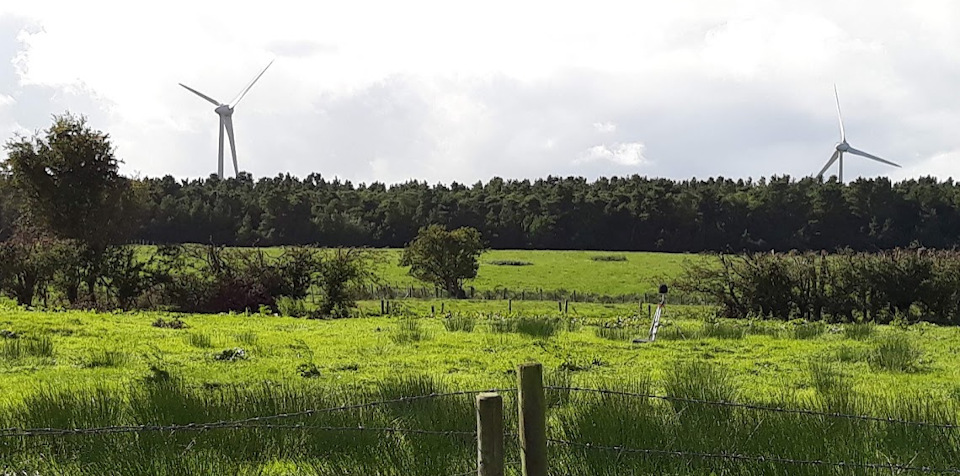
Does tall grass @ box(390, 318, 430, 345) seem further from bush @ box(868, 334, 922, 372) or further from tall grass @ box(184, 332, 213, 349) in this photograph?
bush @ box(868, 334, 922, 372)

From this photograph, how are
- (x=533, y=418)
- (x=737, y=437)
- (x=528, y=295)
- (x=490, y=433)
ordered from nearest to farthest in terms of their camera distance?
(x=490, y=433) < (x=533, y=418) < (x=737, y=437) < (x=528, y=295)

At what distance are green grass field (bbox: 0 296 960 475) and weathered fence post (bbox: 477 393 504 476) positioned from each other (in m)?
1.80

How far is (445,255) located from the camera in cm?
5112

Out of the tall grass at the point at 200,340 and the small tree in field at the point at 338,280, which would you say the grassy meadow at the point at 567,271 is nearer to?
the small tree in field at the point at 338,280

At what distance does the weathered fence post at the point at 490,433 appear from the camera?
4.43 metres

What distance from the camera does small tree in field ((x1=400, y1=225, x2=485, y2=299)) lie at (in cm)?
5091

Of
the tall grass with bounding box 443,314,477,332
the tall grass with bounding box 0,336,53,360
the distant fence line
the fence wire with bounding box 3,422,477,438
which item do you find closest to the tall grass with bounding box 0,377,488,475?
the fence wire with bounding box 3,422,477,438

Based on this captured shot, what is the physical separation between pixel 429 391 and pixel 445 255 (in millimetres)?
42522

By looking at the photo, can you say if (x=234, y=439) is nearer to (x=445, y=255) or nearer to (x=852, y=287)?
(x=852, y=287)

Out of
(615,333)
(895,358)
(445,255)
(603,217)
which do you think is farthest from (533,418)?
(603,217)

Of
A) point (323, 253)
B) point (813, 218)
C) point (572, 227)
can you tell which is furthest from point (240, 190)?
point (323, 253)

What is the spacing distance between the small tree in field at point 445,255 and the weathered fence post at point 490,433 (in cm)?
4587

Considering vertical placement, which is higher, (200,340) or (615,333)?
(200,340)

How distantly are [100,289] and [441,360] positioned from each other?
72.0 feet
